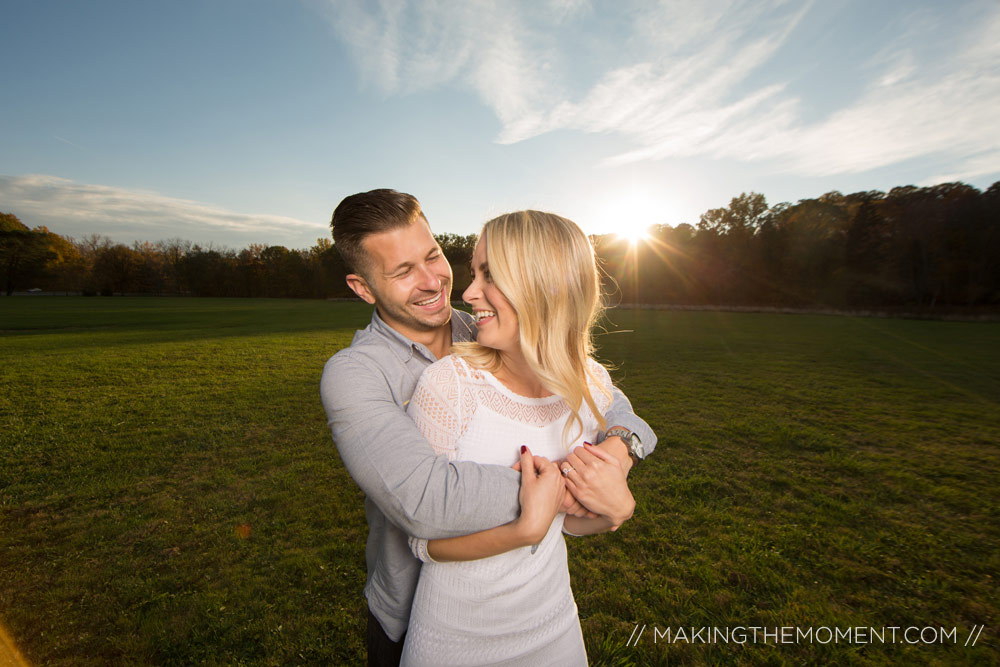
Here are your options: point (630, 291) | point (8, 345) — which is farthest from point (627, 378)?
point (630, 291)

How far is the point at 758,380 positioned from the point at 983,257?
51937 mm

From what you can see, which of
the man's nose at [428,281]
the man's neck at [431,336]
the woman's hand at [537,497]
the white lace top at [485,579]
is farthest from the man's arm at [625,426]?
the man's nose at [428,281]

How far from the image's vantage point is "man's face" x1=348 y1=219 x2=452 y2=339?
2.33 meters

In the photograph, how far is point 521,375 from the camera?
76.5 inches

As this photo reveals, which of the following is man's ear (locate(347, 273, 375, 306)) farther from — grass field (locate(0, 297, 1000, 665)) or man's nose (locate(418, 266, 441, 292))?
grass field (locate(0, 297, 1000, 665))

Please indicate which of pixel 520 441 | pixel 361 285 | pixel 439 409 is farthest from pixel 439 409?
pixel 361 285

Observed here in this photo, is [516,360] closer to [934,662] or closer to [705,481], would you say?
[934,662]

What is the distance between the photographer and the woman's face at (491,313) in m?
1.81

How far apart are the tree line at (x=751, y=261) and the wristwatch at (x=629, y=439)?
25.3m

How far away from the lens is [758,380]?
44.7 feet

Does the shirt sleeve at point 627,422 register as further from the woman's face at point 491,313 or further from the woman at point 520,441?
the woman's face at point 491,313

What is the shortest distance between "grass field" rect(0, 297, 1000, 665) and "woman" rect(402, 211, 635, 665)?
2588 millimetres

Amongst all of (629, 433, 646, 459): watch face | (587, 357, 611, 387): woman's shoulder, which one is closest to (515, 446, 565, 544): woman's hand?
(629, 433, 646, 459): watch face

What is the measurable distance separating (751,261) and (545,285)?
69.6m
